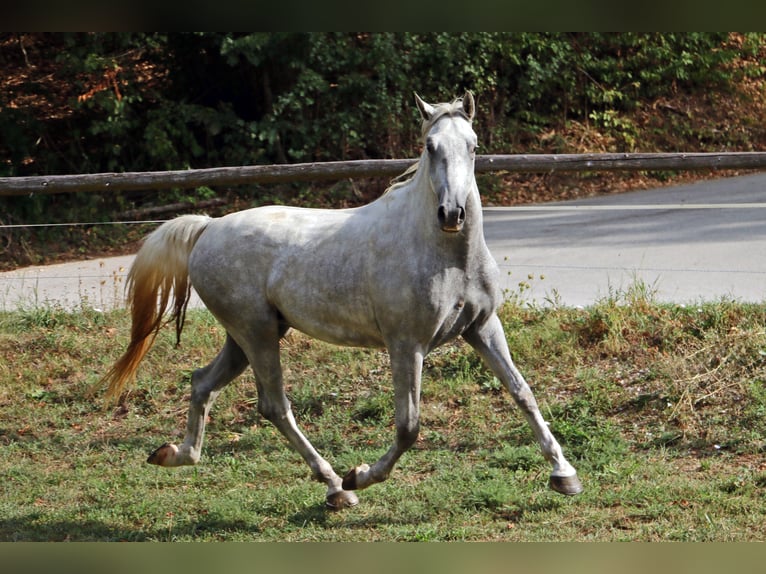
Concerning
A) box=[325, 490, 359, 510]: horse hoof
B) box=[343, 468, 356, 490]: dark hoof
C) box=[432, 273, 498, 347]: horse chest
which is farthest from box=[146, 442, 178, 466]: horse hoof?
box=[432, 273, 498, 347]: horse chest

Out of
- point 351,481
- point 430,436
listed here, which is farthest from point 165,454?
point 430,436

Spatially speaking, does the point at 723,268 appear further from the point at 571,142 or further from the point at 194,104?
the point at 194,104

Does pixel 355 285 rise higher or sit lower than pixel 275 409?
higher

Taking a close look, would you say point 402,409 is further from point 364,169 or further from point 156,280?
point 364,169

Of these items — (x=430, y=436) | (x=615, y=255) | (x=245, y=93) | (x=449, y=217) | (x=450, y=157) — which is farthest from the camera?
(x=245, y=93)

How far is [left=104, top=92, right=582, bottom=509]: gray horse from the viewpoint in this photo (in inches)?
193

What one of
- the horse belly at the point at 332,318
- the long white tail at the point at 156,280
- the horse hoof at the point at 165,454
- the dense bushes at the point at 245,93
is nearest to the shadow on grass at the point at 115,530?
the horse hoof at the point at 165,454

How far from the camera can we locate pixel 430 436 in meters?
6.68

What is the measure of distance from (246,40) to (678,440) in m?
9.58

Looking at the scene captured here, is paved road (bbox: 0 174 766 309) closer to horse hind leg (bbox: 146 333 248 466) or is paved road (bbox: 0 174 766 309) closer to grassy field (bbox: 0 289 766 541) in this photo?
grassy field (bbox: 0 289 766 541)

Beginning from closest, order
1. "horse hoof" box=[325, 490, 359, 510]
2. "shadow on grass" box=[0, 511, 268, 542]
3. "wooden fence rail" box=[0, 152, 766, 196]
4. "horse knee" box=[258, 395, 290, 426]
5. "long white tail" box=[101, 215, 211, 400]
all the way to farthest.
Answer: "shadow on grass" box=[0, 511, 268, 542] → "horse hoof" box=[325, 490, 359, 510] → "horse knee" box=[258, 395, 290, 426] → "long white tail" box=[101, 215, 211, 400] → "wooden fence rail" box=[0, 152, 766, 196]

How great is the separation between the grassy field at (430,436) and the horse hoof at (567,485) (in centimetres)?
18

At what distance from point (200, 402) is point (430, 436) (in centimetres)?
174

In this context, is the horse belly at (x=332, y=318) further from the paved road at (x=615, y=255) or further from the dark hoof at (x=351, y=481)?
the paved road at (x=615, y=255)
